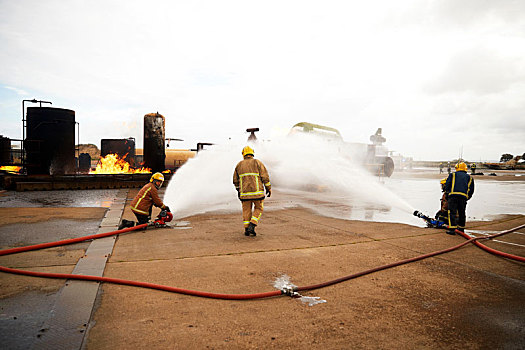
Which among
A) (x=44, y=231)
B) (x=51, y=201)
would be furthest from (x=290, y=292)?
(x=51, y=201)

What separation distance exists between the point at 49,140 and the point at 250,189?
14135 millimetres

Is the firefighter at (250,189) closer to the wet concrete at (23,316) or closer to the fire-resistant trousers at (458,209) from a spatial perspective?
the wet concrete at (23,316)

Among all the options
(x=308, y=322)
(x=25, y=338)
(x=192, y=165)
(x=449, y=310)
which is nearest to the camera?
(x=25, y=338)

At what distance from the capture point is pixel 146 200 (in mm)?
6145

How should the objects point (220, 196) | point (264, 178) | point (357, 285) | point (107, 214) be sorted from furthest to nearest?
point (220, 196)
point (107, 214)
point (264, 178)
point (357, 285)

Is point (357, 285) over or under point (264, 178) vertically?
under

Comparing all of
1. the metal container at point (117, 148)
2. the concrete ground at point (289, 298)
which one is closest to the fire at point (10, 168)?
the metal container at point (117, 148)

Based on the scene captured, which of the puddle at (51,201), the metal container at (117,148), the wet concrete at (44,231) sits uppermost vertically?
the metal container at (117,148)

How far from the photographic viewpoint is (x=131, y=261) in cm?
414

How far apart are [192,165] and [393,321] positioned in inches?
424

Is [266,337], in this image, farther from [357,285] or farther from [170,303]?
[357,285]

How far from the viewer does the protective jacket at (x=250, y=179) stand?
5.80 m

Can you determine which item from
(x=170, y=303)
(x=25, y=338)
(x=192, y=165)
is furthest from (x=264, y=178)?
(x=192, y=165)

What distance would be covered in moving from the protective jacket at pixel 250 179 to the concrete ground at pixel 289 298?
0.81 m
